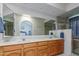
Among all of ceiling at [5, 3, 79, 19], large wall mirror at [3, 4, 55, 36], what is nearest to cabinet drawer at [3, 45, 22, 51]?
large wall mirror at [3, 4, 55, 36]

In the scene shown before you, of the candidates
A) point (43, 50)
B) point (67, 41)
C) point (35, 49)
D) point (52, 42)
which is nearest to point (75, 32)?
point (67, 41)

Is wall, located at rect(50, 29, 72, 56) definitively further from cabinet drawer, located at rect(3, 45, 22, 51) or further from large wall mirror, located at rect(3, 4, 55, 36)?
cabinet drawer, located at rect(3, 45, 22, 51)

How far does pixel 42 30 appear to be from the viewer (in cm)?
288

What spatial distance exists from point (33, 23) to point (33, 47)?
2.03ft

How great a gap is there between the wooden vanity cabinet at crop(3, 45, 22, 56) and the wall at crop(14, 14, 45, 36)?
32 centimetres

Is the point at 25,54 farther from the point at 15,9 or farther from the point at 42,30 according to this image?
the point at 15,9

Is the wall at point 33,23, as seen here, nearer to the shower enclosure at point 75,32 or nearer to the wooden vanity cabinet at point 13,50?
the wooden vanity cabinet at point 13,50

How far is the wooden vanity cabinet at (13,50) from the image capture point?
2428 mm

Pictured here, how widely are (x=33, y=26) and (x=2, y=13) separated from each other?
75 centimetres

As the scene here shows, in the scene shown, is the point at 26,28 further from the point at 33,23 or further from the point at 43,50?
the point at 43,50

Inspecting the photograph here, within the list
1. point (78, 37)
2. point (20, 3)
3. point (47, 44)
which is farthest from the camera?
point (47, 44)

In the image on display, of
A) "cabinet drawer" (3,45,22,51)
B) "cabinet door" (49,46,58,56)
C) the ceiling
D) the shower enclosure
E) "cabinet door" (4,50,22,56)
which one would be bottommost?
"cabinet door" (49,46,58,56)

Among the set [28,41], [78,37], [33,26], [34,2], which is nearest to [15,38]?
[28,41]

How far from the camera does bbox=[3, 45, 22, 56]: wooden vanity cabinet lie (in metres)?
2.43
